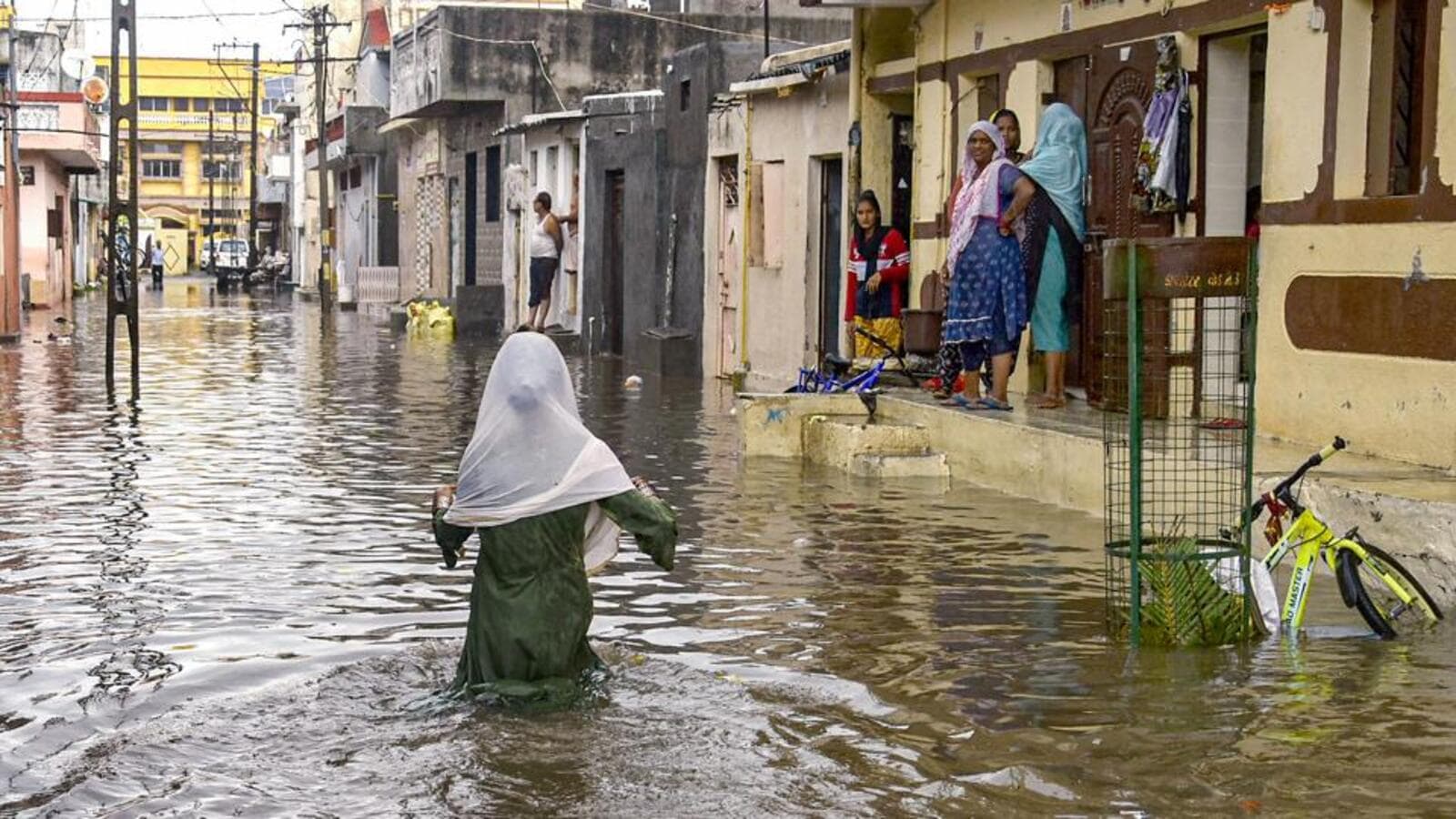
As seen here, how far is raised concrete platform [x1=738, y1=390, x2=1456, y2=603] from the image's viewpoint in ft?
27.3

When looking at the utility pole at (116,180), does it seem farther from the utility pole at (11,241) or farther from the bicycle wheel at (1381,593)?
the bicycle wheel at (1381,593)

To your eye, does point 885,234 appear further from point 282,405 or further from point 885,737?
point 885,737

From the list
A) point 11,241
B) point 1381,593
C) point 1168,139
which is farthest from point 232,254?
point 1381,593

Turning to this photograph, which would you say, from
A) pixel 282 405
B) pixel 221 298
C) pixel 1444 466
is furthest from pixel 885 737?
pixel 221 298

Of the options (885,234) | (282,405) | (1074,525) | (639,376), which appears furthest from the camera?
(639,376)

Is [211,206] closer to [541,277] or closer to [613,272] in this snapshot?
[541,277]

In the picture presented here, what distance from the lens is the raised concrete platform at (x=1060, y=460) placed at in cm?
832

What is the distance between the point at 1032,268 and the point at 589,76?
22374 mm

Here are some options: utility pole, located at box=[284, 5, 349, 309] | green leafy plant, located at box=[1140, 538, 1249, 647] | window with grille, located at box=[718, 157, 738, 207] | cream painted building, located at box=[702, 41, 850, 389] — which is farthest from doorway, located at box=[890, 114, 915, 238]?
utility pole, located at box=[284, 5, 349, 309]

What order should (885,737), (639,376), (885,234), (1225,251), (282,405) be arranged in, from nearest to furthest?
(885,737) → (1225,251) → (885,234) → (282,405) → (639,376)

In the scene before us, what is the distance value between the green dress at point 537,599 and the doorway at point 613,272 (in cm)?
2120

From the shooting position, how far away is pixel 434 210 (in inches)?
1674

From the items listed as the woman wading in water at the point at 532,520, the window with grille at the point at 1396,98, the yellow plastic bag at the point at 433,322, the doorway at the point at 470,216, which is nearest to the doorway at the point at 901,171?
the window with grille at the point at 1396,98

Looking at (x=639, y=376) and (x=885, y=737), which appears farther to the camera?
(x=639, y=376)
